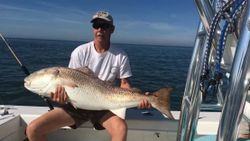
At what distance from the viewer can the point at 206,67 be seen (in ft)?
4.75

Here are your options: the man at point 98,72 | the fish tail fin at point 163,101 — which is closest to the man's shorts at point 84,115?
the man at point 98,72

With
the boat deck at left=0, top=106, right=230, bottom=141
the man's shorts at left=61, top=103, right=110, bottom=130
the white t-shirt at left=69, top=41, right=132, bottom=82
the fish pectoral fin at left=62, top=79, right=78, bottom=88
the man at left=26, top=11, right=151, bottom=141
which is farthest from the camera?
the white t-shirt at left=69, top=41, right=132, bottom=82

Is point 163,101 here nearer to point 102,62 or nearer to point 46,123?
point 102,62

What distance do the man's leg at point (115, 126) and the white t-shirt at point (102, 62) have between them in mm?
477

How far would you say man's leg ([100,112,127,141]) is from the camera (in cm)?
349

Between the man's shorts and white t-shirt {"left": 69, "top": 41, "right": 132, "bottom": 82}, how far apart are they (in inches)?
15.8

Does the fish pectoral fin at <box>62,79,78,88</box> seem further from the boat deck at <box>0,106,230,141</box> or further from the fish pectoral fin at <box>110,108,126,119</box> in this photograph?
the boat deck at <box>0,106,230,141</box>

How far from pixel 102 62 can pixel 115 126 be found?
79cm

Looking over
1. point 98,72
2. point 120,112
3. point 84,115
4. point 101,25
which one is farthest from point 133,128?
point 101,25

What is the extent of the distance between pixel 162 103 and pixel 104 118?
686mm

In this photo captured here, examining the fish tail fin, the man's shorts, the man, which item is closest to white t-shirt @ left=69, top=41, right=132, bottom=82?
the man

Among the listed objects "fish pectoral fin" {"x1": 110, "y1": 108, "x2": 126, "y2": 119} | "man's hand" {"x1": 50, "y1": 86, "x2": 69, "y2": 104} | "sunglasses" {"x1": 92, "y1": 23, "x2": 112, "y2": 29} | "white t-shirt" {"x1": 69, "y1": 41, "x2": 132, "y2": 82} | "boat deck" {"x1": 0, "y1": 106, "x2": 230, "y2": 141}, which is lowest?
"boat deck" {"x1": 0, "y1": 106, "x2": 230, "y2": 141}

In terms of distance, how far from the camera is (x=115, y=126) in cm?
356

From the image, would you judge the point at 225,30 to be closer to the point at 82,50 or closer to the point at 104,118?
the point at 104,118
